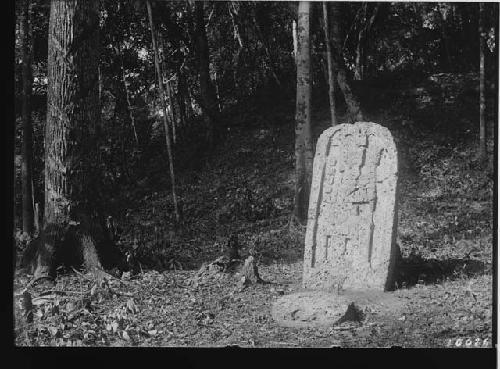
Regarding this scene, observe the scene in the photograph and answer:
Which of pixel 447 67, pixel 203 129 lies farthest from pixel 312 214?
pixel 447 67

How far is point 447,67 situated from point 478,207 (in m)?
1.42

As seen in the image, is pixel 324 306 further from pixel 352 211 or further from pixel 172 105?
pixel 172 105

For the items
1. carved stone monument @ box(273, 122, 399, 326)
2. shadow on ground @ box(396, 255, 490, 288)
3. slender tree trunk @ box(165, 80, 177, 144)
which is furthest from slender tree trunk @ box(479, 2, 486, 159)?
slender tree trunk @ box(165, 80, 177, 144)

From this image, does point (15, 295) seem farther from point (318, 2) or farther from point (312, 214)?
point (318, 2)

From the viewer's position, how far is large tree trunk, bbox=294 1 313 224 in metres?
6.31

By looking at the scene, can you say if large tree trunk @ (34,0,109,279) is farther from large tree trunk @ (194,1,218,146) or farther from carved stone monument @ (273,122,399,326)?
carved stone monument @ (273,122,399,326)

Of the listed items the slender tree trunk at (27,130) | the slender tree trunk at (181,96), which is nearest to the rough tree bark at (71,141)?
the slender tree trunk at (27,130)

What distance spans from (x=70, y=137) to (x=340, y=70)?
2.75 m

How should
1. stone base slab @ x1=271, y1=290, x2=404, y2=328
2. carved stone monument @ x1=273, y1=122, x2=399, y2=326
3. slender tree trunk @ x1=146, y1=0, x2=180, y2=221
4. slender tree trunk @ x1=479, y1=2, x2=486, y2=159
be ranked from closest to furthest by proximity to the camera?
1. stone base slab @ x1=271, y1=290, x2=404, y2=328
2. carved stone monument @ x1=273, y1=122, x2=399, y2=326
3. slender tree trunk @ x1=479, y1=2, x2=486, y2=159
4. slender tree trunk @ x1=146, y1=0, x2=180, y2=221

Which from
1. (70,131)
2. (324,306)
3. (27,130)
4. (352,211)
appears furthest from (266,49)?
(324,306)

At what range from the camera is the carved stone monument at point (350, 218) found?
19.3ft

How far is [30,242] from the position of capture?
6.09 metres

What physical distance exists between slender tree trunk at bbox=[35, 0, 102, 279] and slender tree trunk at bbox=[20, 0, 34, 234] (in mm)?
154

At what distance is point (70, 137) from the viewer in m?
6.12
